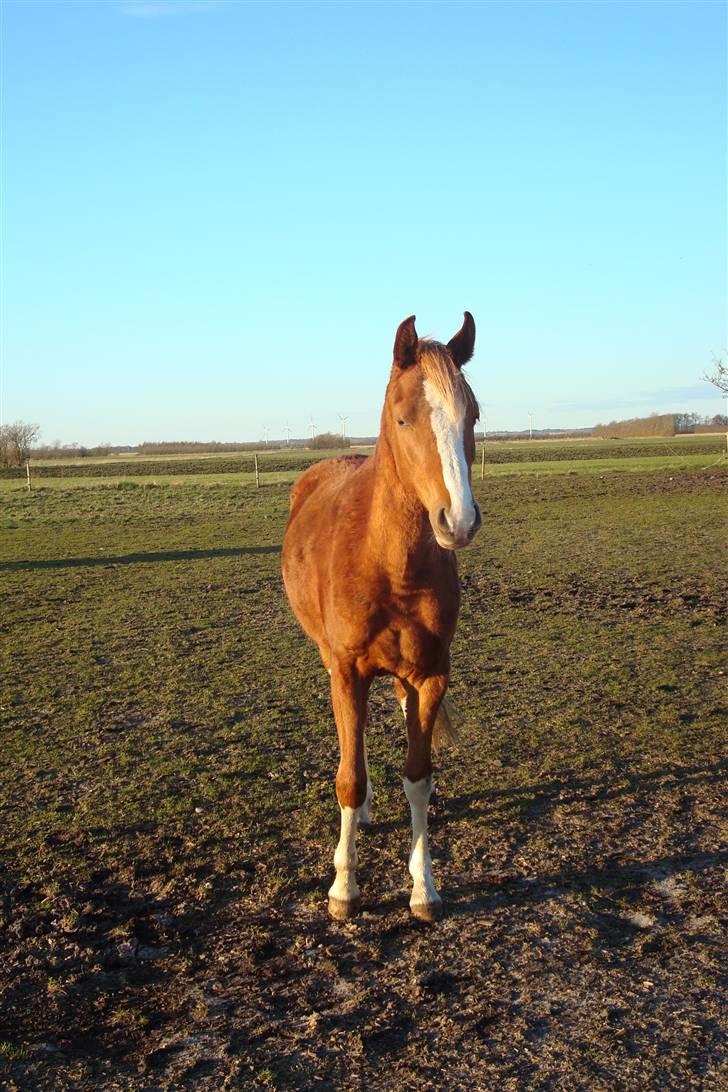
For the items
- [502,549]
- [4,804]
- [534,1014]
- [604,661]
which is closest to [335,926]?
[534,1014]

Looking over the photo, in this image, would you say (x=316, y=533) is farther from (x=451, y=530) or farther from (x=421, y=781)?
(x=451, y=530)

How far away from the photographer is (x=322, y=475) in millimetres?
6586

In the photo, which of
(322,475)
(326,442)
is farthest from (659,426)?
(322,475)

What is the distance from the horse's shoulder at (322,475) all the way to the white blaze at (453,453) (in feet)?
8.74

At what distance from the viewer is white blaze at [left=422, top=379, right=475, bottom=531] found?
316 cm

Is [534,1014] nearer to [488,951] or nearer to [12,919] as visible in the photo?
[488,951]

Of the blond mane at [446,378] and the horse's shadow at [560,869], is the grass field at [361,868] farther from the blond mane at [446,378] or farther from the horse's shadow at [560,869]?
the blond mane at [446,378]

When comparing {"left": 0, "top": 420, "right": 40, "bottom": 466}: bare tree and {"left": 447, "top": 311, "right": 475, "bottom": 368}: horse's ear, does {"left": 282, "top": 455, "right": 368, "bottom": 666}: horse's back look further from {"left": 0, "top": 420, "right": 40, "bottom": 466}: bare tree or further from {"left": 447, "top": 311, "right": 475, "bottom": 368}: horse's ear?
{"left": 0, "top": 420, "right": 40, "bottom": 466}: bare tree

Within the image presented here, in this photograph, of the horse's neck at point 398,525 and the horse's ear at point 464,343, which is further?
the horse's neck at point 398,525

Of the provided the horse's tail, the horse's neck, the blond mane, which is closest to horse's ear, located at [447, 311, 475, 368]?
the blond mane

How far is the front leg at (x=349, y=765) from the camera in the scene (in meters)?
3.99

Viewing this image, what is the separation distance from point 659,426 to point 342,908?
11467 cm

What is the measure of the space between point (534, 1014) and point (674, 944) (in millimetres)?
774

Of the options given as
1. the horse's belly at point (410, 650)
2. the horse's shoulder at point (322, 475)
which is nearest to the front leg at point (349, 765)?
the horse's belly at point (410, 650)
